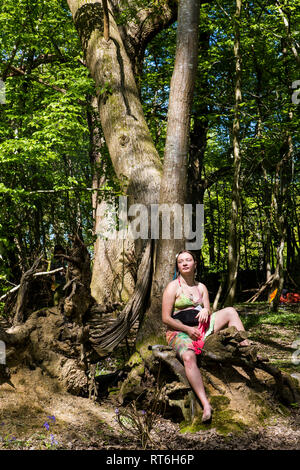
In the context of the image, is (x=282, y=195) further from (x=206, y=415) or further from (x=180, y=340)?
(x=206, y=415)

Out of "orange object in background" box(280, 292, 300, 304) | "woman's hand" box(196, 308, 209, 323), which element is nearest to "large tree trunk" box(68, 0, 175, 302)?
"woman's hand" box(196, 308, 209, 323)

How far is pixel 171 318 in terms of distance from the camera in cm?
432

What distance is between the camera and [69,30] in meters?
10.4

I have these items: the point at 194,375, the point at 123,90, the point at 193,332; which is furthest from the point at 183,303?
the point at 123,90

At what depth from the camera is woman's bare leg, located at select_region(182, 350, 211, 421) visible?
12.9ft

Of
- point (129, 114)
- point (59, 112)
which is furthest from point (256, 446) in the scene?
point (59, 112)

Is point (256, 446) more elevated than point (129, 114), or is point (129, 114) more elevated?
point (129, 114)

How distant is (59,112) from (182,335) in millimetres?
6269

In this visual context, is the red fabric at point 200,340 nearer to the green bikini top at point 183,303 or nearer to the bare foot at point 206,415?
the green bikini top at point 183,303

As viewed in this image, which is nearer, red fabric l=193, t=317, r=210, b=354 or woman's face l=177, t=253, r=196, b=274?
red fabric l=193, t=317, r=210, b=354

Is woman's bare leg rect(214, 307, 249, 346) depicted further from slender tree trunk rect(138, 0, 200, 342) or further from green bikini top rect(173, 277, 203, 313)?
slender tree trunk rect(138, 0, 200, 342)

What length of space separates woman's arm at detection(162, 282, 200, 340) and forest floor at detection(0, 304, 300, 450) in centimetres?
90

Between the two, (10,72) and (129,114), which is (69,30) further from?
(129,114)

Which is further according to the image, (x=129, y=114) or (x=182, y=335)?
(x=129, y=114)
